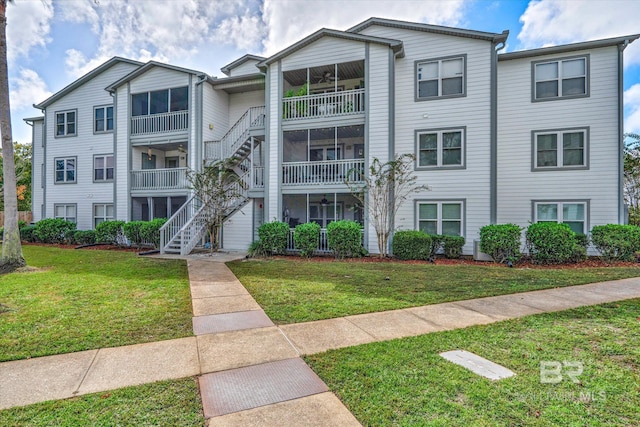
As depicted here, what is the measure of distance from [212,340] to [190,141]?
42.3ft

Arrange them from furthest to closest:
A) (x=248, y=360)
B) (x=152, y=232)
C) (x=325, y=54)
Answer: (x=152, y=232) → (x=325, y=54) → (x=248, y=360)

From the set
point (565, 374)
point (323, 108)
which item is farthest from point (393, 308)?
point (323, 108)

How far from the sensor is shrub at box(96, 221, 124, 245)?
15.2 metres

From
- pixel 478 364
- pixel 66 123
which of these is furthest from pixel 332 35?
pixel 66 123

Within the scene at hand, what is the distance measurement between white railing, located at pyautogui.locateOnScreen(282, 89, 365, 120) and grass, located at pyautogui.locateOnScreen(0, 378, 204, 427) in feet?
38.6

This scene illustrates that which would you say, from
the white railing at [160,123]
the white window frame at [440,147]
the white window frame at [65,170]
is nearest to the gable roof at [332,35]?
the white window frame at [440,147]

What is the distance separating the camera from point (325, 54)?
13.1 meters

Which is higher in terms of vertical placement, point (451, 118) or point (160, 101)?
point (160, 101)

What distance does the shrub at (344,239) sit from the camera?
455 inches

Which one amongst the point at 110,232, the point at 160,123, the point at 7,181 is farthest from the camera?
the point at 160,123

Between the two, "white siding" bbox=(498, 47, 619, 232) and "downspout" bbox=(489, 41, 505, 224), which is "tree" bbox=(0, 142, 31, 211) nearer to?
"downspout" bbox=(489, 41, 505, 224)

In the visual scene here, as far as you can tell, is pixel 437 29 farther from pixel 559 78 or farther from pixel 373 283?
pixel 373 283

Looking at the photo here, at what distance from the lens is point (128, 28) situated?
43.4 feet

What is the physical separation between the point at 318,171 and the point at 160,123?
8.67m
